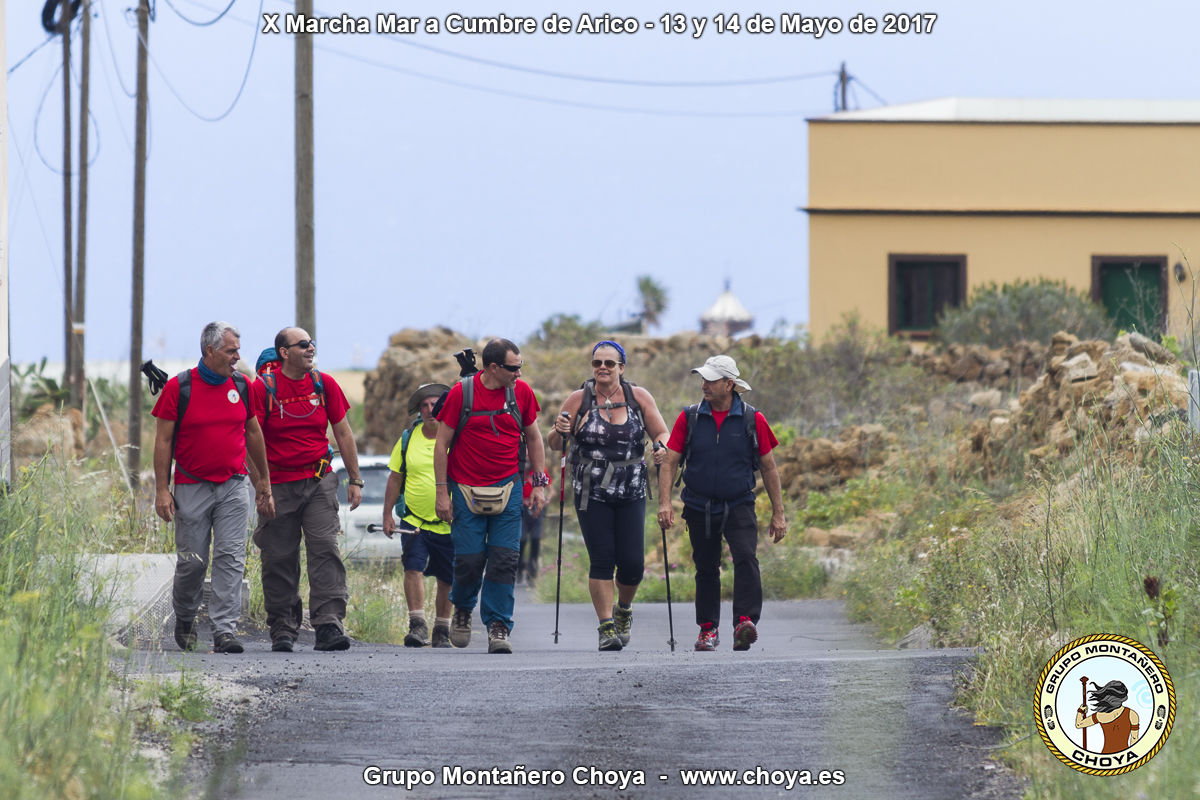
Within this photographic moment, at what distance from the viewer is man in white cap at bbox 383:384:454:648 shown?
1119 cm

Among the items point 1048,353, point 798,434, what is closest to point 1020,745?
point 798,434

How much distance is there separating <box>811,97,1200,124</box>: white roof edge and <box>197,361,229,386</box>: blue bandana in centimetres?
2524

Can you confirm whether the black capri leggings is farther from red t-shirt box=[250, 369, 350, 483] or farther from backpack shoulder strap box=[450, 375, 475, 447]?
red t-shirt box=[250, 369, 350, 483]

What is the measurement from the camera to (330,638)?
397 inches

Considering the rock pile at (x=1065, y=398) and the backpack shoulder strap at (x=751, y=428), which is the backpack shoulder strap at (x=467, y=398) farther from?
the rock pile at (x=1065, y=398)

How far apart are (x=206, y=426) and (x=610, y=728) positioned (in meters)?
3.72

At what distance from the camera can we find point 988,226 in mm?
33438

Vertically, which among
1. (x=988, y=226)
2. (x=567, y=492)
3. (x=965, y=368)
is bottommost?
(x=567, y=492)

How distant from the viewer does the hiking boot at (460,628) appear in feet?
34.5

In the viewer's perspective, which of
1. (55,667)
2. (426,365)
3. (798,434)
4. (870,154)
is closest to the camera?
(55,667)

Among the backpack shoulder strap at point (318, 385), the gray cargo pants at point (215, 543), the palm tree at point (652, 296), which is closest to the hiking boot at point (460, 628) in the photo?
the gray cargo pants at point (215, 543)

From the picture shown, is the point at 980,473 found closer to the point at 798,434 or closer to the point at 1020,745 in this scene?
the point at 798,434

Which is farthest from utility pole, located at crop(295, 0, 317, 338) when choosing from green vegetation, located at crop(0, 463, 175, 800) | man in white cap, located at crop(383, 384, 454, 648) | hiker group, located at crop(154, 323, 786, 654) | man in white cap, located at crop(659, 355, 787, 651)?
green vegetation, located at crop(0, 463, 175, 800)

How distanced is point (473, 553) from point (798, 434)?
→ 15506 mm
